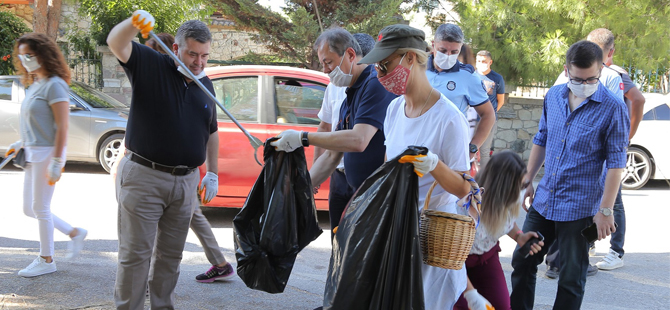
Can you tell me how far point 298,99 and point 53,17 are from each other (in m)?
9.15

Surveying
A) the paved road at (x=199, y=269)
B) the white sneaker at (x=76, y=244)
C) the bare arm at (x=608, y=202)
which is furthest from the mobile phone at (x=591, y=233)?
the white sneaker at (x=76, y=244)

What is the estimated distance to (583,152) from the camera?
3.43 metres

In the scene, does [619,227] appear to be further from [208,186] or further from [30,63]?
[30,63]

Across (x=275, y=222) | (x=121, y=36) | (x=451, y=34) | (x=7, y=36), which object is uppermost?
(x=7, y=36)

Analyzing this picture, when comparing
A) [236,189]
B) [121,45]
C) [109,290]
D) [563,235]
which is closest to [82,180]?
[236,189]

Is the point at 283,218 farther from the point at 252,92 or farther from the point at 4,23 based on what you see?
the point at 4,23

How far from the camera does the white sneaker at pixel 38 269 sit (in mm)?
3990

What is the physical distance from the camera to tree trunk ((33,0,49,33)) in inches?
500

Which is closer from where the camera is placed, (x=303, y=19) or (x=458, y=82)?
(x=458, y=82)

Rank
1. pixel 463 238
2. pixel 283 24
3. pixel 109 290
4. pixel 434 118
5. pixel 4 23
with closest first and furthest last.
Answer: pixel 463 238
pixel 434 118
pixel 109 290
pixel 283 24
pixel 4 23

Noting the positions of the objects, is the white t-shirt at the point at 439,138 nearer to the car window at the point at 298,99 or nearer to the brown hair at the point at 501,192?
the brown hair at the point at 501,192

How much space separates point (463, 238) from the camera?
91.5 inches

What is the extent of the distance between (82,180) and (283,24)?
5801 millimetres

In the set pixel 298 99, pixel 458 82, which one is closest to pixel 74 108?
pixel 298 99
